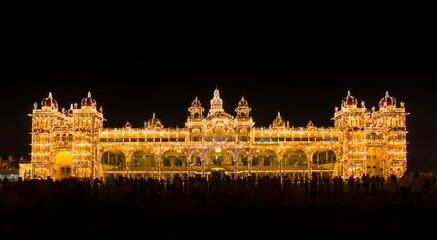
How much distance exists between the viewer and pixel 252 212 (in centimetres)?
1773

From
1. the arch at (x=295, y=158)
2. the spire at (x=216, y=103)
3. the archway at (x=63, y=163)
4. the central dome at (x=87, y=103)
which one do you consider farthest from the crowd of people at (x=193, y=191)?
the spire at (x=216, y=103)

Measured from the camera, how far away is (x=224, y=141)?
182 ft

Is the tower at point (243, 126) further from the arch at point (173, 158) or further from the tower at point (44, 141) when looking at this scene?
the tower at point (44, 141)

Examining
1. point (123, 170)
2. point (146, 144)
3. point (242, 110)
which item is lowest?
point (123, 170)

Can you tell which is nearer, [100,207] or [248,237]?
[248,237]

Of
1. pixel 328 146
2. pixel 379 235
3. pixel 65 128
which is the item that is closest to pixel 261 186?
pixel 379 235

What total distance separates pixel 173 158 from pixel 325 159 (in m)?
23.4

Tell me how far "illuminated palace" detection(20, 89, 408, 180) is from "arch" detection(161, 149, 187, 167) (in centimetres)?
579

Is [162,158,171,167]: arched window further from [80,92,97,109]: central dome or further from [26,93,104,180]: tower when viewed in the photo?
[80,92,97,109]: central dome

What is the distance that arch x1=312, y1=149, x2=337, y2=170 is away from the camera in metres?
59.2

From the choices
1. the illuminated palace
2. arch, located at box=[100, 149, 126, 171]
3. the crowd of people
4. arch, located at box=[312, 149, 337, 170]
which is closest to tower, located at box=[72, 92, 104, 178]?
the illuminated palace

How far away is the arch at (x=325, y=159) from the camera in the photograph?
2333 inches

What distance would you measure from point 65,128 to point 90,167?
6.71m

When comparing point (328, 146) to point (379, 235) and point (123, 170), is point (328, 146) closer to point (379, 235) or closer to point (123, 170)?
point (123, 170)
